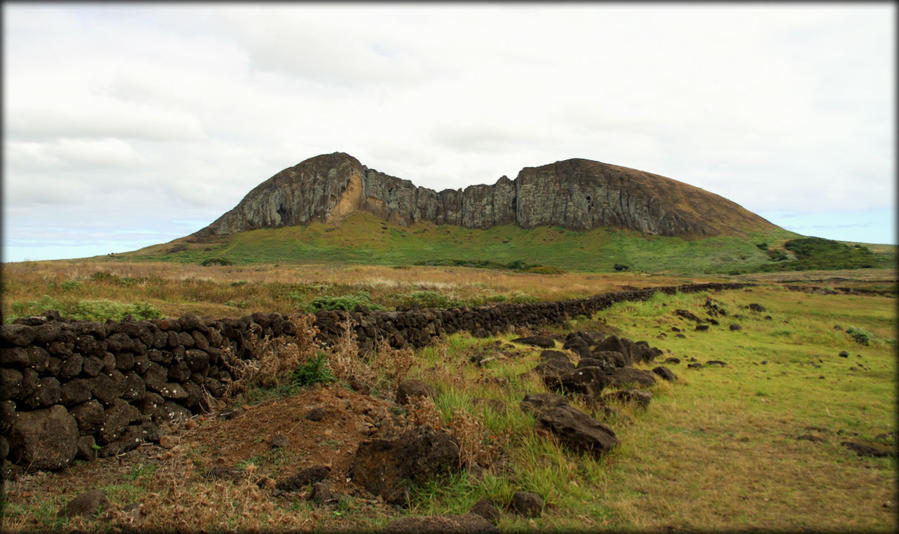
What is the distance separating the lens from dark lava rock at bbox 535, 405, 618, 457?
5680 mm

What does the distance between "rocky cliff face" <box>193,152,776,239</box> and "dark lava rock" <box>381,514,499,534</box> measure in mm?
123438

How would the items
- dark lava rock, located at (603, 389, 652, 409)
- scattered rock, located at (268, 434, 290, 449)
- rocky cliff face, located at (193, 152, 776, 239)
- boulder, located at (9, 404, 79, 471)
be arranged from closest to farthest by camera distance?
boulder, located at (9, 404, 79, 471) < scattered rock, located at (268, 434, 290, 449) < dark lava rock, located at (603, 389, 652, 409) < rocky cliff face, located at (193, 152, 776, 239)

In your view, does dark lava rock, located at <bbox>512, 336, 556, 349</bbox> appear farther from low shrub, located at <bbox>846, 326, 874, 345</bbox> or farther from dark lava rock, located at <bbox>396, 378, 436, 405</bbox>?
low shrub, located at <bbox>846, 326, 874, 345</bbox>

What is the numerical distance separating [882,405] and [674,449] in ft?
17.6

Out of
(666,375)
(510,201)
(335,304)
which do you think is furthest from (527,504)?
(510,201)

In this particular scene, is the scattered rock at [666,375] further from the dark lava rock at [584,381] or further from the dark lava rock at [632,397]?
the dark lava rock at [584,381]

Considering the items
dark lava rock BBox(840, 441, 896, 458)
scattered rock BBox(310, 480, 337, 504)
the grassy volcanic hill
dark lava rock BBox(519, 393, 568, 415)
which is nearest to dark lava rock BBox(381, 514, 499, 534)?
scattered rock BBox(310, 480, 337, 504)

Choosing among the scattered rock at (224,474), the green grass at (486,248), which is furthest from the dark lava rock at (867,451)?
the green grass at (486,248)

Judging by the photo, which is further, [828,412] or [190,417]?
[828,412]

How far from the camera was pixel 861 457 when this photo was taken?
562 centimetres

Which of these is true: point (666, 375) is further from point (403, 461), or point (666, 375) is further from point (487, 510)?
point (403, 461)

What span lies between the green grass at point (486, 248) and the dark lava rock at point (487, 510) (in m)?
75.0

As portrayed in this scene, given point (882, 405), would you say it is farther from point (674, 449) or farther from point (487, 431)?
point (487, 431)

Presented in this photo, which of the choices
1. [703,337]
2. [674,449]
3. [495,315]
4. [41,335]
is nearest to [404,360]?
[674,449]
